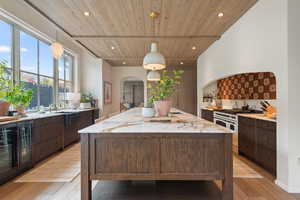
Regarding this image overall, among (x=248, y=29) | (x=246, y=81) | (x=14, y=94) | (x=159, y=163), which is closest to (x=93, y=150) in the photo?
(x=159, y=163)

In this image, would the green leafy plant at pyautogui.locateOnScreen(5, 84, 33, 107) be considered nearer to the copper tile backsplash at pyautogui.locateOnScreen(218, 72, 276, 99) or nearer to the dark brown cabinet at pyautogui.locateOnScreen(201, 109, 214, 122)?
the dark brown cabinet at pyautogui.locateOnScreen(201, 109, 214, 122)

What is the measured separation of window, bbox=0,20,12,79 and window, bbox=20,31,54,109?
0.33m

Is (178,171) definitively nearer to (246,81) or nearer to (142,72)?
(246,81)

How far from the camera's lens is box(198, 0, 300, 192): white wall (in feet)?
7.75

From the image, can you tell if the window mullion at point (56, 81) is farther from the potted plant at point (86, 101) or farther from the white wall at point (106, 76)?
the white wall at point (106, 76)

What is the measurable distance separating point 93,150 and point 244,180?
227 cm

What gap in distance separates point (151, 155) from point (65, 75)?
17.7 feet

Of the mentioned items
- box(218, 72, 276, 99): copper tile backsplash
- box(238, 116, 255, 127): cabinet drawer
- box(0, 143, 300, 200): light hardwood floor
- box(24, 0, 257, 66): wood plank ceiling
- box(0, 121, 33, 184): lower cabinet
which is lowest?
box(0, 143, 300, 200): light hardwood floor

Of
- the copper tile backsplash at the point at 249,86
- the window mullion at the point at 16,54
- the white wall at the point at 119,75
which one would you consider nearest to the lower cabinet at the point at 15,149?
the window mullion at the point at 16,54

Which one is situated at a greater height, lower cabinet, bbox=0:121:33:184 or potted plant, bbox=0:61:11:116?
potted plant, bbox=0:61:11:116

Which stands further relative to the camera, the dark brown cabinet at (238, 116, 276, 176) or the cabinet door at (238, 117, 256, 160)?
the cabinet door at (238, 117, 256, 160)

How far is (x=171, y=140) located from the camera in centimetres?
179

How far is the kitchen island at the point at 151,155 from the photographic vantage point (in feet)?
5.80

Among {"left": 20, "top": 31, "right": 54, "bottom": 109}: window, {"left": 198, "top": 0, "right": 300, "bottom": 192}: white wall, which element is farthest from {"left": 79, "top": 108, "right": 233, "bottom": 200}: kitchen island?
{"left": 20, "top": 31, "right": 54, "bottom": 109}: window
